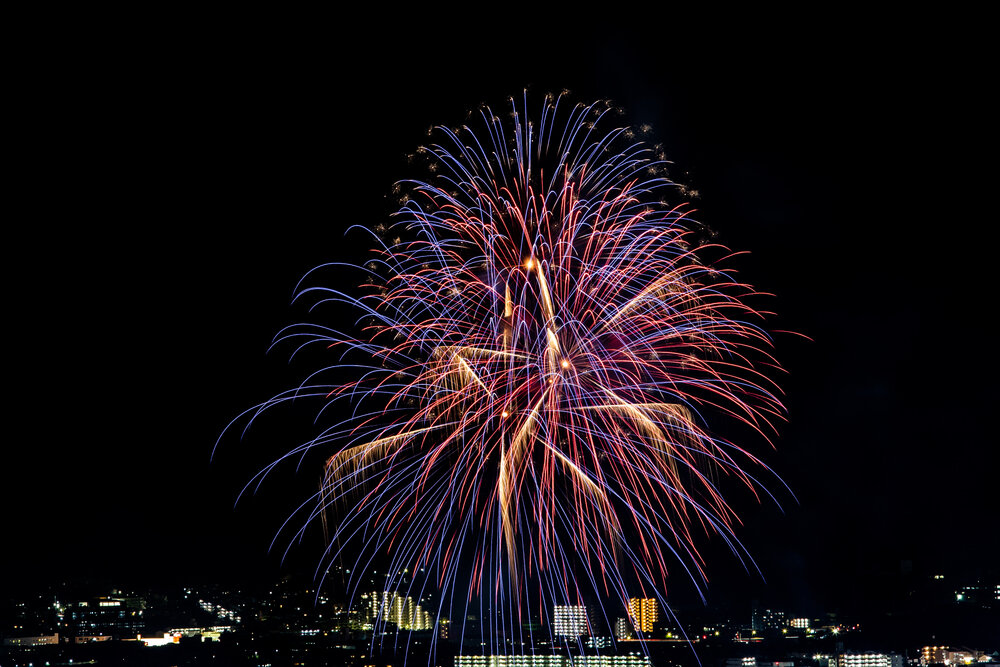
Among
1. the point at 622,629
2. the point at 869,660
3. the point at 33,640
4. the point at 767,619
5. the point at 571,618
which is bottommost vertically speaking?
the point at 33,640

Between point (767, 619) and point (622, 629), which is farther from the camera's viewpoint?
point (767, 619)

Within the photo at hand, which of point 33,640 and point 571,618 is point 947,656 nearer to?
point 571,618

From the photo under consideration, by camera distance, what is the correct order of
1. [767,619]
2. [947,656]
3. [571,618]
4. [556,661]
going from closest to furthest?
[556,661], [571,618], [947,656], [767,619]

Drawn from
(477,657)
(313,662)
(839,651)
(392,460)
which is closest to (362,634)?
(313,662)

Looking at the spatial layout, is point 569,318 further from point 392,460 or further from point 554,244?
point 392,460

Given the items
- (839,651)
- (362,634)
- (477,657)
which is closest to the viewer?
(477,657)

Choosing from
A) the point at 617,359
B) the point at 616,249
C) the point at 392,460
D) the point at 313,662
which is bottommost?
the point at 313,662

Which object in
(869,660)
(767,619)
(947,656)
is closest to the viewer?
(869,660)

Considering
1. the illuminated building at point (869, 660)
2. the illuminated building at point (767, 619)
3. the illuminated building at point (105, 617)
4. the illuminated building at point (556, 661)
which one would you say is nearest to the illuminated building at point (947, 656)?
the illuminated building at point (869, 660)

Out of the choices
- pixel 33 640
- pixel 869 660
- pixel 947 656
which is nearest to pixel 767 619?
pixel 869 660
